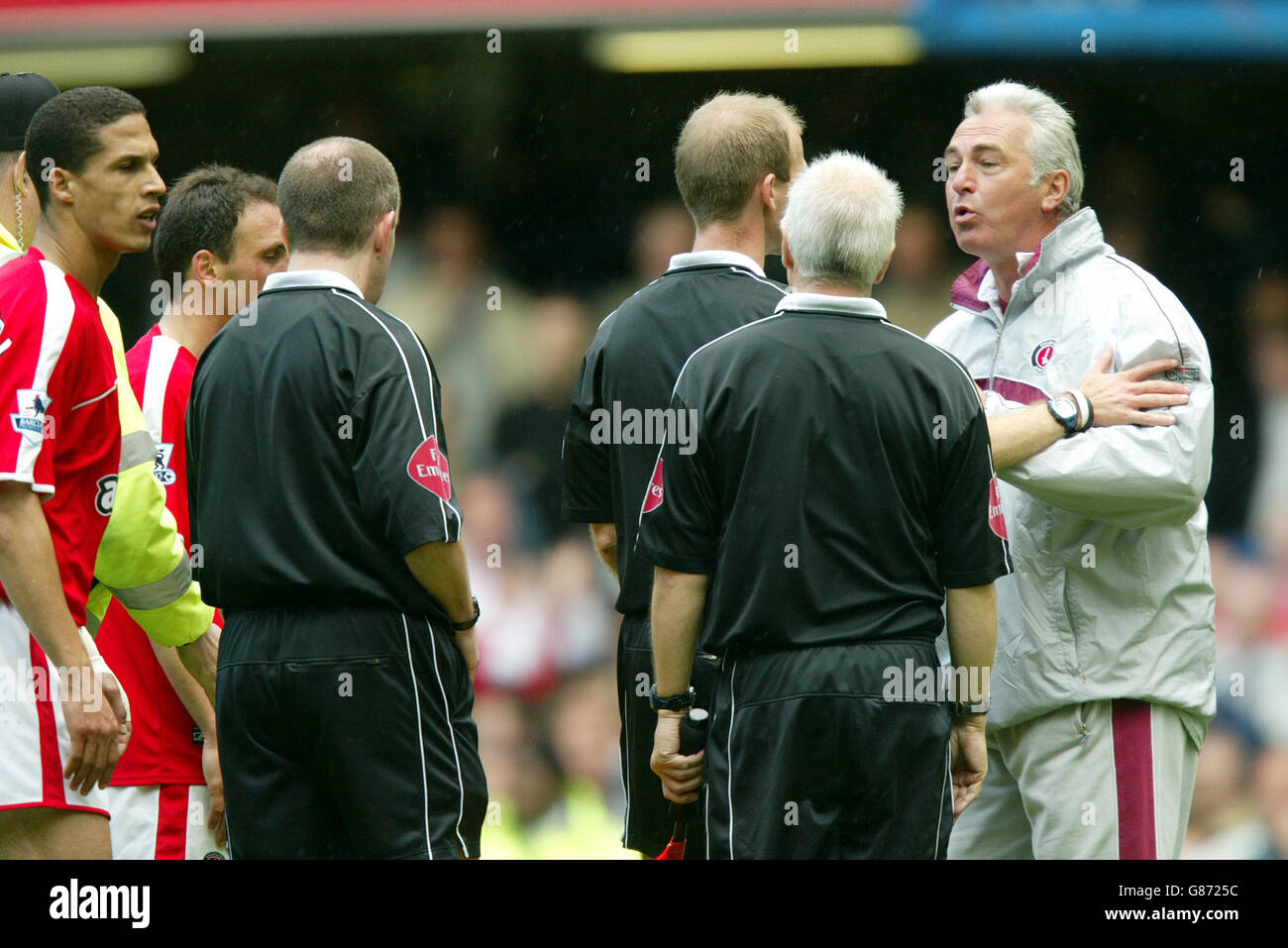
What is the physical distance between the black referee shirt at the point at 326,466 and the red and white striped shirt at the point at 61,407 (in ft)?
0.65

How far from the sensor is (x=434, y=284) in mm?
4969

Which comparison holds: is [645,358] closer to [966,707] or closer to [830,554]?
[830,554]

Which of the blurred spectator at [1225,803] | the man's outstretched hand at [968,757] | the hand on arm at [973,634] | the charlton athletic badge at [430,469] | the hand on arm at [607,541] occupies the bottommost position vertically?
the blurred spectator at [1225,803]

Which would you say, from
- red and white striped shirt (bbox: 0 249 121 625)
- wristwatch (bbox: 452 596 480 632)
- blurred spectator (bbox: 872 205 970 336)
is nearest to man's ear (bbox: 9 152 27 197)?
red and white striped shirt (bbox: 0 249 121 625)

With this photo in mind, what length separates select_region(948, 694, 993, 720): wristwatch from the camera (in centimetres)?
230

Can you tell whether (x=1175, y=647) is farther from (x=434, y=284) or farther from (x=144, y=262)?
(x=144, y=262)

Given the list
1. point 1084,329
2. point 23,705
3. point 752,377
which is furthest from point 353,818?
point 1084,329

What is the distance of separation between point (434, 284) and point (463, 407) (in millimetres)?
474

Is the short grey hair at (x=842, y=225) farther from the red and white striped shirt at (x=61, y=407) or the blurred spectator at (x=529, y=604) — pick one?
the blurred spectator at (x=529, y=604)

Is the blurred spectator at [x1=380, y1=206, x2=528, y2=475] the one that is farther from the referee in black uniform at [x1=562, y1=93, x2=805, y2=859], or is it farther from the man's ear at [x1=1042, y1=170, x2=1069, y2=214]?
the man's ear at [x1=1042, y1=170, x2=1069, y2=214]

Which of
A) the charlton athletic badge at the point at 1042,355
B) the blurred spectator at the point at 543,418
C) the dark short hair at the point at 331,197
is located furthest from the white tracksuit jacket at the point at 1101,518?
the blurred spectator at the point at 543,418

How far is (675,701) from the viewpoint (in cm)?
236

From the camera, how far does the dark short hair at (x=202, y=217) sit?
10.6ft

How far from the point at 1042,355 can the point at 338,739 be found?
60.4 inches
